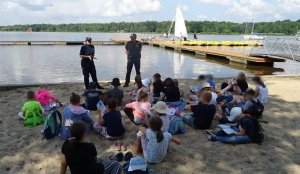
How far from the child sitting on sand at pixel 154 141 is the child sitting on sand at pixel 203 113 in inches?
61.0

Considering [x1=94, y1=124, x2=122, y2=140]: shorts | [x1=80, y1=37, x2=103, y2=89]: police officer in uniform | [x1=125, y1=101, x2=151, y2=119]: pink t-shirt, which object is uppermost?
[x1=80, y1=37, x2=103, y2=89]: police officer in uniform

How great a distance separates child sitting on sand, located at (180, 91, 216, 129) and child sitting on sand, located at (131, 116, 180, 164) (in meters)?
1.55

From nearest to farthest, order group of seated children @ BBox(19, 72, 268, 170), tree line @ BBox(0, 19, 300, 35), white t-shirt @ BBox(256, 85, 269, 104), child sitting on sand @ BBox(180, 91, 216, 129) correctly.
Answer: group of seated children @ BBox(19, 72, 268, 170)
child sitting on sand @ BBox(180, 91, 216, 129)
white t-shirt @ BBox(256, 85, 269, 104)
tree line @ BBox(0, 19, 300, 35)

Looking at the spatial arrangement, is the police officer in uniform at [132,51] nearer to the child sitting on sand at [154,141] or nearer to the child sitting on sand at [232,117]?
the child sitting on sand at [232,117]

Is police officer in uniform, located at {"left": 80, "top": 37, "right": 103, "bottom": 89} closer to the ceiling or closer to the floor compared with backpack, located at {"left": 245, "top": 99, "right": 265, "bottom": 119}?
closer to the ceiling

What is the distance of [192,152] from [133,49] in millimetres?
6165

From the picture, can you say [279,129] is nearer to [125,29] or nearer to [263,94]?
[263,94]

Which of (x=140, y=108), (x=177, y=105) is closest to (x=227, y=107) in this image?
(x=177, y=105)

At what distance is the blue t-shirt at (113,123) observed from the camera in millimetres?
5797

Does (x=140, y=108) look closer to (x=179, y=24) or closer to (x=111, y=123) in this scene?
(x=111, y=123)

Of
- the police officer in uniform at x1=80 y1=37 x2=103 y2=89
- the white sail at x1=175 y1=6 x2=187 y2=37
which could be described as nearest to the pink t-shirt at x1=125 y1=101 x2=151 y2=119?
the police officer in uniform at x1=80 y1=37 x2=103 y2=89

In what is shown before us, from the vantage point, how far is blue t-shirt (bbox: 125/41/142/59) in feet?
35.7

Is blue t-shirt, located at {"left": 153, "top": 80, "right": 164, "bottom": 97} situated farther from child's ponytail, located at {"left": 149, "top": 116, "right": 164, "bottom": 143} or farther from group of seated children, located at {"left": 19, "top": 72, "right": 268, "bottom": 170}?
child's ponytail, located at {"left": 149, "top": 116, "right": 164, "bottom": 143}

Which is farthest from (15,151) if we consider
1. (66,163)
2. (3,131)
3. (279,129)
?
(279,129)
